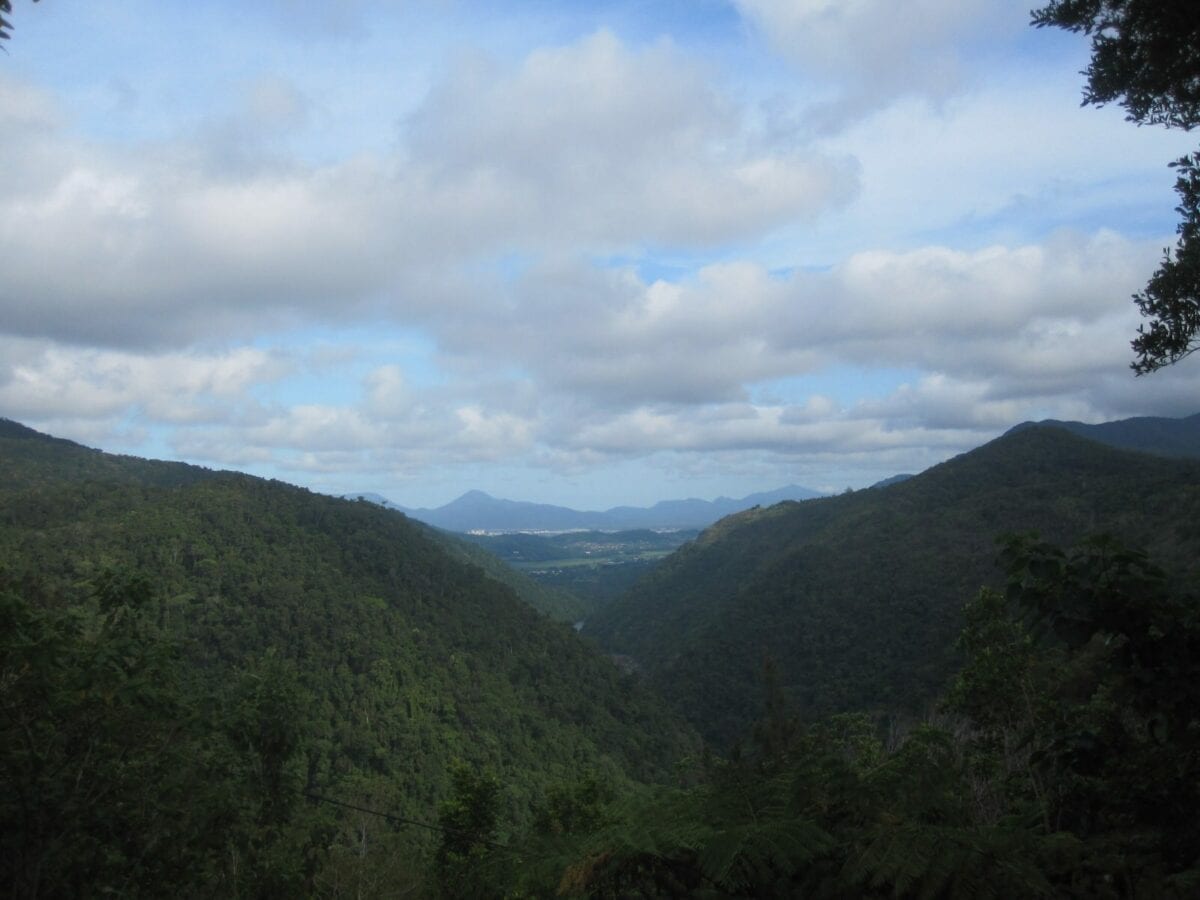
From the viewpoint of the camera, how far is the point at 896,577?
264 ft

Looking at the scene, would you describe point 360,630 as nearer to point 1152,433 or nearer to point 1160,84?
point 1160,84

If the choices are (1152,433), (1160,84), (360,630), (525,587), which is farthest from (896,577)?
(1152,433)

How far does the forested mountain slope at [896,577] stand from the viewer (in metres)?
62.5

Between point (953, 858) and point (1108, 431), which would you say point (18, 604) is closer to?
point (953, 858)

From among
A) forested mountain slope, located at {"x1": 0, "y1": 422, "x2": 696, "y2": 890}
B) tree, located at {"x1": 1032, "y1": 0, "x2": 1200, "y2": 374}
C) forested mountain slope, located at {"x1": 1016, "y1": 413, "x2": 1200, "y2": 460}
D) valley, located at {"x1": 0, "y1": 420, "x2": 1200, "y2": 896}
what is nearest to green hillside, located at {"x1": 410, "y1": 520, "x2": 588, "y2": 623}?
valley, located at {"x1": 0, "y1": 420, "x2": 1200, "y2": 896}

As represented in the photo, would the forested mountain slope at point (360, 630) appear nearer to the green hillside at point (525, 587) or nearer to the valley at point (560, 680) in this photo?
the valley at point (560, 680)

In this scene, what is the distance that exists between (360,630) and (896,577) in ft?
191

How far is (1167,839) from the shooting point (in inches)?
116

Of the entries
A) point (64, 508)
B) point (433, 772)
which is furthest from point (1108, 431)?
point (64, 508)

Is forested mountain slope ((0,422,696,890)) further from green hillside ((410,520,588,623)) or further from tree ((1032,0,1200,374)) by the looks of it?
green hillside ((410,520,588,623))

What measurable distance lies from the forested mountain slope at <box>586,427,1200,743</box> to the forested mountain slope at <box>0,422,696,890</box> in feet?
48.9

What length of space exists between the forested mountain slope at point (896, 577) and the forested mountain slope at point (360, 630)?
48.9ft

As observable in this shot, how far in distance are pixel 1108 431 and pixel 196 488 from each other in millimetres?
191994

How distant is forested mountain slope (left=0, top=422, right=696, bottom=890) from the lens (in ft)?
164
